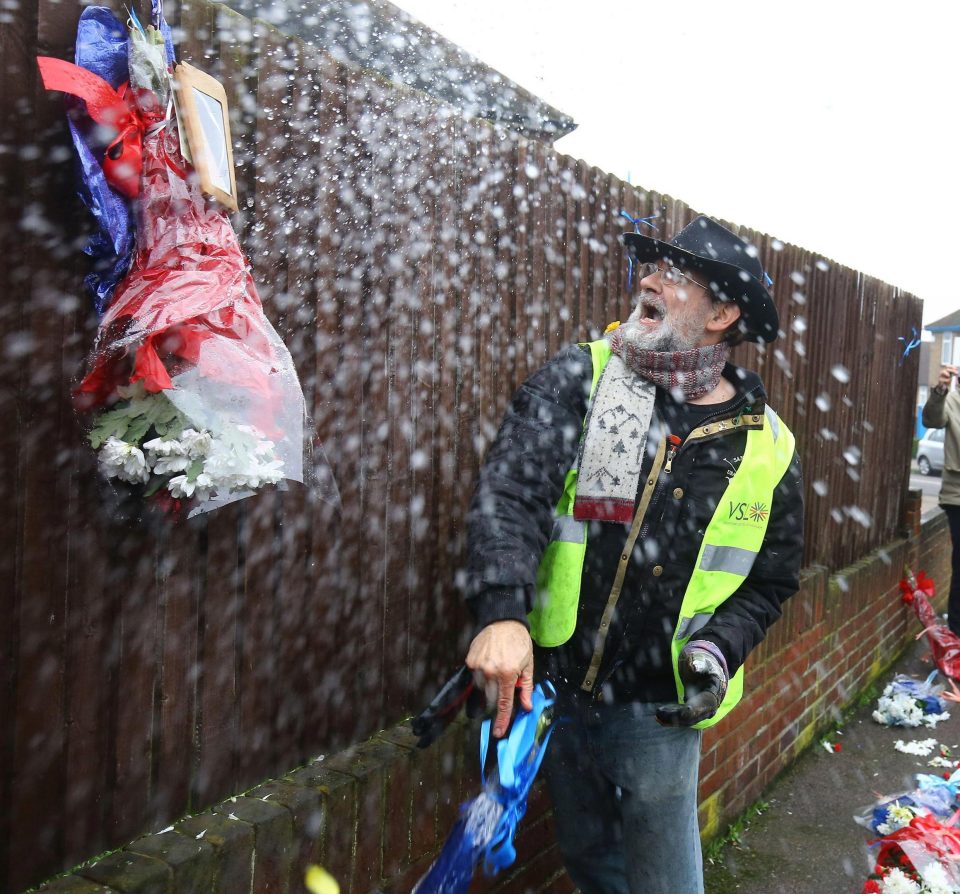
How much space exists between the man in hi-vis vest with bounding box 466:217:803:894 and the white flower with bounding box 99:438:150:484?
99cm

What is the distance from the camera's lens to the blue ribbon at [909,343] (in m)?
7.29

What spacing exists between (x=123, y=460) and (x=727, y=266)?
69.3 inches

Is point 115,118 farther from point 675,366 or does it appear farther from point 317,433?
point 675,366

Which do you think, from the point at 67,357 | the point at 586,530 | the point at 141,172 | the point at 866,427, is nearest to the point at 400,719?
the point at 586,530

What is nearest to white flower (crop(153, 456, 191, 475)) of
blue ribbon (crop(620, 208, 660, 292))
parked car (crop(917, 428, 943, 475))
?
blue ribbon (crop(620, 208, 660, 292))

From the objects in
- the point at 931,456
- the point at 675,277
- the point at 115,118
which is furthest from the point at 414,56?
the point at 931,456

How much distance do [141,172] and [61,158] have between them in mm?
156

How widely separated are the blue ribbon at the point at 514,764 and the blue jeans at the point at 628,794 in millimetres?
278

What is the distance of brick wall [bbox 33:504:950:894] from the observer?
1.89 meters

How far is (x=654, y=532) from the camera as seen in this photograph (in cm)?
252

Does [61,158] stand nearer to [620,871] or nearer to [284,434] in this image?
[284,434]

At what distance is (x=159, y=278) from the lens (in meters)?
1.61

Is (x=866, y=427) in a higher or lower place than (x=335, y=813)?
higher

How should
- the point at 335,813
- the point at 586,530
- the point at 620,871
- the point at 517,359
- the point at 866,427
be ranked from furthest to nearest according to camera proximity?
the point at 866,427
the point at 517,359
the point at 620,871
the point at 586,530
the point at 335,813
